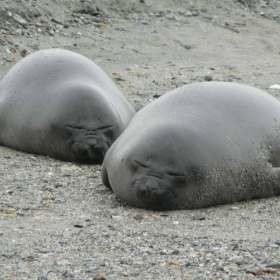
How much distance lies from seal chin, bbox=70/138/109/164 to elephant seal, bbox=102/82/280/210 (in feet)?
2.93

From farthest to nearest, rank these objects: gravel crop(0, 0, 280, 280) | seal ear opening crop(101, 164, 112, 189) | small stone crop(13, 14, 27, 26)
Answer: small stone crop(13, 14, 27, 26) → seal ear opening crop(101, 164, 112, 189) → gravel crop(0, 0, 280, 280)

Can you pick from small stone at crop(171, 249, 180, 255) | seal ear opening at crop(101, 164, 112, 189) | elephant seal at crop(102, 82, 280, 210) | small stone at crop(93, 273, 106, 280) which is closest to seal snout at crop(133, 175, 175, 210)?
elephant seal at crop(102, 82, 280, 210)

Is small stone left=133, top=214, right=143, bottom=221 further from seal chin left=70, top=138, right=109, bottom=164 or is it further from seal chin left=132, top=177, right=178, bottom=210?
seal chin left=70, top=138, right=109, bottom=164

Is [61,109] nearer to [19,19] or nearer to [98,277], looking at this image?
[98,277]

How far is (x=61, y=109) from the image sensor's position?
678cm

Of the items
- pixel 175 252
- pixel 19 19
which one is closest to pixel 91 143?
pixel 175 252

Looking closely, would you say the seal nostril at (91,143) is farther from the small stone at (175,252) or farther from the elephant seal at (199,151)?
A: the small stone at (175,252)

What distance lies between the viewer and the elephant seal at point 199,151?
5195 mm

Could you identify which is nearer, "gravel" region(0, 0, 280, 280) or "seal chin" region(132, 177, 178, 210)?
"gravel" region(0, 0, 280, 280)

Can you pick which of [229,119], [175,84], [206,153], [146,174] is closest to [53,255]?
[146,174]

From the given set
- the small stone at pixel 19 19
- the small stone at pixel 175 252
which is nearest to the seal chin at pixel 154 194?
the small stone at pixel 175 252

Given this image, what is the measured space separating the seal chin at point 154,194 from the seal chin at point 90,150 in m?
1.42

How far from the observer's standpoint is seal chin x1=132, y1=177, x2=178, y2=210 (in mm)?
5152

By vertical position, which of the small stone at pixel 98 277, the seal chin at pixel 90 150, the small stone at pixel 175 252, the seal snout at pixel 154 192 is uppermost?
the small stone at pixel 98 277
